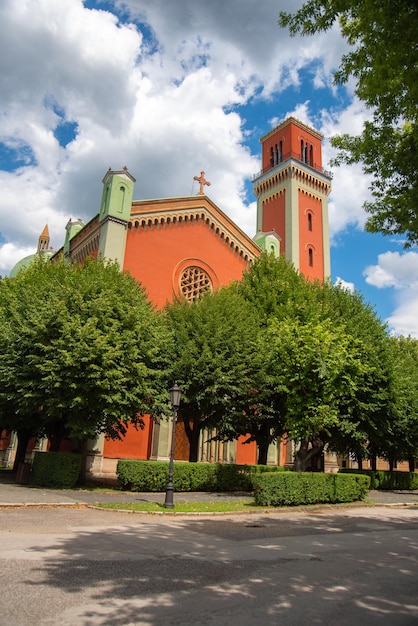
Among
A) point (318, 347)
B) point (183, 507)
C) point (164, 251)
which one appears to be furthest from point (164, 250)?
point (183, 507)

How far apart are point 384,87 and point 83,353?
568 inches

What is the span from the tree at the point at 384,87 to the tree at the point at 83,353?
12386mm

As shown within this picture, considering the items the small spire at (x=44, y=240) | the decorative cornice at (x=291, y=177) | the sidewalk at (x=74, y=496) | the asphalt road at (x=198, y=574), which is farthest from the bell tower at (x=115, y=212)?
the small spire at (x=44, y=240)

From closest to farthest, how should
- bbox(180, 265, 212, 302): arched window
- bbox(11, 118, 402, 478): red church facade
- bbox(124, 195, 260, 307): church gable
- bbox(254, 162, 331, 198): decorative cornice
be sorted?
bbox(11, 118, 402, 478): red church facade
bbox(124, 195, 260, 307): church gable
bbox(180, 265, 212, 302): arched window
bbox(254, 162, 331, 198): decorative cornice

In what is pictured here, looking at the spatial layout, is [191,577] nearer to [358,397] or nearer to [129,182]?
[358,397]

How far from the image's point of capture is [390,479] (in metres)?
32.7

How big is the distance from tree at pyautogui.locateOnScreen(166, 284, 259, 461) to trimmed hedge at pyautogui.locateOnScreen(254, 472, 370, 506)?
18.9 feet

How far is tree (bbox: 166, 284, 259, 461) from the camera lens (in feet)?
73.2

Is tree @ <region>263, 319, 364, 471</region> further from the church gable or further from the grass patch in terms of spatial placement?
the church gable

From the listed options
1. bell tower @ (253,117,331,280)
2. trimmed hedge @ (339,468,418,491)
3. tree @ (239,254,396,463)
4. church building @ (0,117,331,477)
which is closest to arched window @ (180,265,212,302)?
church building @ (0,117,331,477)

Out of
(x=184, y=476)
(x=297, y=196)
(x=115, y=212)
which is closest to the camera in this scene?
(x=184, y=476)

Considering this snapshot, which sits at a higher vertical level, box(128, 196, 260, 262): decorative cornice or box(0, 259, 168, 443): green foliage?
box(128, 196, 260, 262): decorative cornice

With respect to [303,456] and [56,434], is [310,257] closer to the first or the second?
[303,456]

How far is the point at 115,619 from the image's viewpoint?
4969mm
